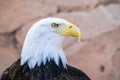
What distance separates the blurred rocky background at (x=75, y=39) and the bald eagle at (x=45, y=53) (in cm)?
130

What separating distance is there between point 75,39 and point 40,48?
1.64 m

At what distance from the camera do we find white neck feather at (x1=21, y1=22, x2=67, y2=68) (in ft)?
11.2

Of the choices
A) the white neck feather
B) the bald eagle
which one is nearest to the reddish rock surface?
the bald eagle

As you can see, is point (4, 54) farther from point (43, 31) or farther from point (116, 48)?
point (43, 31)

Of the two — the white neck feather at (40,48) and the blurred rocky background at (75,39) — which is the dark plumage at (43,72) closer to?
the white neck feather at (40,48)

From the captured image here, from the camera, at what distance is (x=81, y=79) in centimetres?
367

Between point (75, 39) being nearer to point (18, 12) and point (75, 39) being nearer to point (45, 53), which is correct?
point (18, 12)

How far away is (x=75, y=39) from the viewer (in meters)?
5.07

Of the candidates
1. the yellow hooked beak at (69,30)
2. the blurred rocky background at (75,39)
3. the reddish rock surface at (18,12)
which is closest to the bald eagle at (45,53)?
the yellow hooked beak at (69,30)

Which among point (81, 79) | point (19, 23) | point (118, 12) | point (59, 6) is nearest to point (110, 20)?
point (118, 12)

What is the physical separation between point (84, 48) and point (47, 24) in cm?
160

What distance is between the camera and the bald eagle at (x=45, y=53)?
3422 millimetres

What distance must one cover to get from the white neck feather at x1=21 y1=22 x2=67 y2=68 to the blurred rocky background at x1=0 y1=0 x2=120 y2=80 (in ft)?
4.68

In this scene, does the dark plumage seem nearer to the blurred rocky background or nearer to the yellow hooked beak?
the yellow hooked beak
